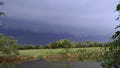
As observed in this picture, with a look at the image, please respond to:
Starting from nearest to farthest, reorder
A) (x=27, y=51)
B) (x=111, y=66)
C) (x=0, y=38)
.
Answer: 1. (x=111, y=66)
2. (x=0, y=38)
3. (x=27, y=51)

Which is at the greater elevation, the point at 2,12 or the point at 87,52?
the point at 2,12

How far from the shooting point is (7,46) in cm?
1752

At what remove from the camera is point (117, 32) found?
5512 mm

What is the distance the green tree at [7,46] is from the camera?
1716 centimetres

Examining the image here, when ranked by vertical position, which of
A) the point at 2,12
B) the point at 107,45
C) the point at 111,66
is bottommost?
the point at 111,66

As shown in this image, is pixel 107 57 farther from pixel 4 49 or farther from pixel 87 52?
pixel 4 49

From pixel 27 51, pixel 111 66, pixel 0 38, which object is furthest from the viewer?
pixel 27 51

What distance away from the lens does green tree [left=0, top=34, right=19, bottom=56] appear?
1716 cm

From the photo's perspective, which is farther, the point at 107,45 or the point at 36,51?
the point at 36,51

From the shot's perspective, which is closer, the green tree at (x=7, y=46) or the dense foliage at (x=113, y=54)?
the dense foliage at (x=113, y=54)

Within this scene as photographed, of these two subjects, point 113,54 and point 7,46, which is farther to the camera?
point 7,46

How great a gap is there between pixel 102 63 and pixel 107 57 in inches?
7.0

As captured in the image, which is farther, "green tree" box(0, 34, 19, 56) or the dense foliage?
"green tree" box(0, 34, 19, 56)

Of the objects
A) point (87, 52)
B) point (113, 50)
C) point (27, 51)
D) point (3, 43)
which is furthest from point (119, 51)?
point (27, 51)
